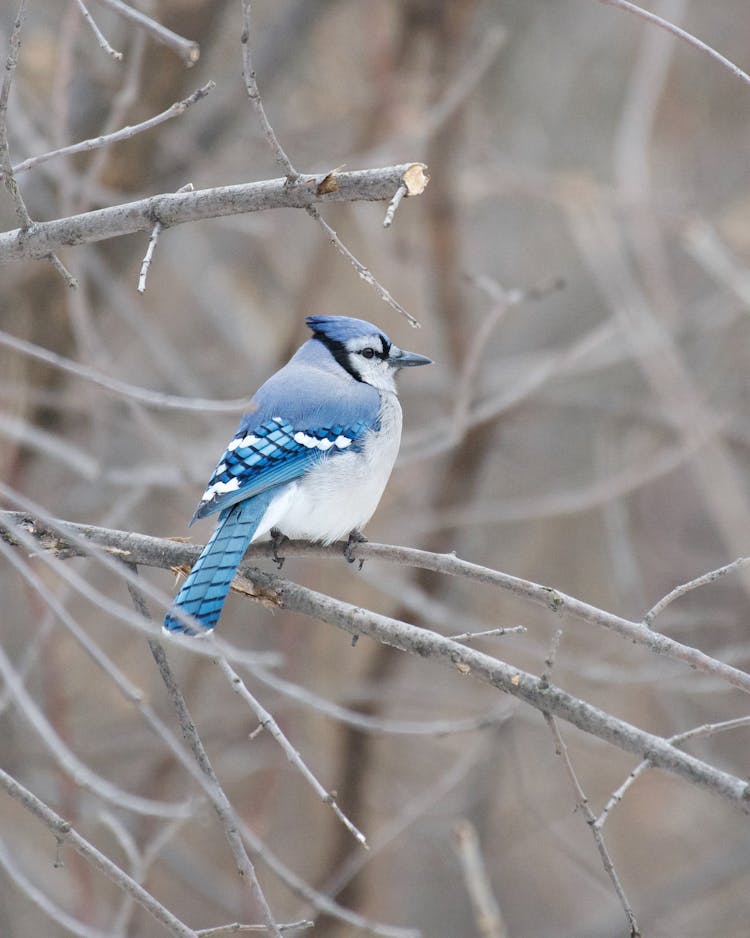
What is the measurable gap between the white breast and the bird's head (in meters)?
0.36

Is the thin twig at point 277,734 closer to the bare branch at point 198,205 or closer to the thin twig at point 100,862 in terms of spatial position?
the thin twig at point 100,862

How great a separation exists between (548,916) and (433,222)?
9.52 feet

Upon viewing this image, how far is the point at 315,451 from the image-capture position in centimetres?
248

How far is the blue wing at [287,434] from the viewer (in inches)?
88.7

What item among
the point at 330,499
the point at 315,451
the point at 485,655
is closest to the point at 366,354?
the point at 315,451

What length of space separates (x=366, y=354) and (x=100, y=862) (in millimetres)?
1683

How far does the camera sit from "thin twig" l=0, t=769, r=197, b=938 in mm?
1391

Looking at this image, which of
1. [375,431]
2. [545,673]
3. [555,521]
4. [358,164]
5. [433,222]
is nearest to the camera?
[545,673]

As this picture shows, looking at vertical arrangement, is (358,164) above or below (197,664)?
above

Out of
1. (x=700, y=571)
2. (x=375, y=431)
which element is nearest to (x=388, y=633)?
(x=375, y=431)

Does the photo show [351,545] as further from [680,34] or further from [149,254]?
[680,34]

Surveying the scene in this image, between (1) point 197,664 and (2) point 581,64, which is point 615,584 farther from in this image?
(2) point 581,64

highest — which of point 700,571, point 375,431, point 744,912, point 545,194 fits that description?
point 545,194

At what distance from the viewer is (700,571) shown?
404 centimetres
